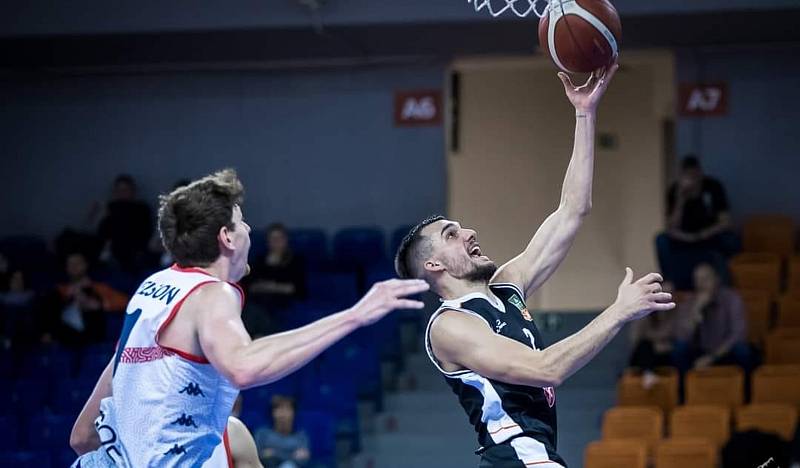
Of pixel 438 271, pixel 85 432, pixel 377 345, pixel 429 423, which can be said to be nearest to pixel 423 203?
pixel 377 345

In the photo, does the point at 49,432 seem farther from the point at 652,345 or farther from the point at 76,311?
the point at 652,345

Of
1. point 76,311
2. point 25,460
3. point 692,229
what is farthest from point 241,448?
point 692,229

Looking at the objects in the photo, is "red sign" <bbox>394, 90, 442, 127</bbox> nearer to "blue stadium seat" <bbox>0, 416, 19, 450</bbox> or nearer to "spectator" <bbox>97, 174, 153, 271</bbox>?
"spectator" <bbox>97, 174, 153, 271</bbox>

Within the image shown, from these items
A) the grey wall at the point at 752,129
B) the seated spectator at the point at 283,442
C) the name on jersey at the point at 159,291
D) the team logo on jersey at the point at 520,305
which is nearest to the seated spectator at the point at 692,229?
the grey wall at the point at 752,129

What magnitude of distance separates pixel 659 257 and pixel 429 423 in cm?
246

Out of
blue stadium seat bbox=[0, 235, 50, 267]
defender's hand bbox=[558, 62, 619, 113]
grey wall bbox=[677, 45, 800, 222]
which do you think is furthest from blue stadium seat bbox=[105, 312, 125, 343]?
defender's hand bbox=[558, 62, 619, 113]

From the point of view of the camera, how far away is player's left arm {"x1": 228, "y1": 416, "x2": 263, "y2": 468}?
3.95 metres

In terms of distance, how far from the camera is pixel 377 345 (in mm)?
10594

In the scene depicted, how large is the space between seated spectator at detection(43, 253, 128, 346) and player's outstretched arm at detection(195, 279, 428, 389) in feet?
24.5

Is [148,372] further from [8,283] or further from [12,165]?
[12,165]

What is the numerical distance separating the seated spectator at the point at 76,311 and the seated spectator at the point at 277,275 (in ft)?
4.23

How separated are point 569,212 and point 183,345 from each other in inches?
70.7

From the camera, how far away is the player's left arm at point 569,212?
183 inches

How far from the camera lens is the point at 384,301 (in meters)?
3.10
